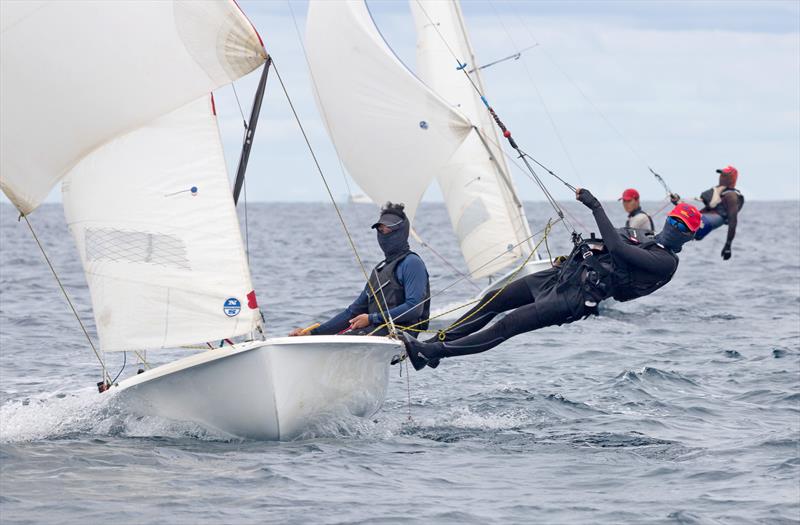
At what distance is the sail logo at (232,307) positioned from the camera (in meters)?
9.38

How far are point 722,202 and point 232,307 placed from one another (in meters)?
7.51

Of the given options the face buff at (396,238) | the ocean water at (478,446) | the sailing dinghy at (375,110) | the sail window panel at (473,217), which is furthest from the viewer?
the sail window panel at (473,217)

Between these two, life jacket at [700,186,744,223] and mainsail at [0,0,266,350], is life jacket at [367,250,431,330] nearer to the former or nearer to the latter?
mainsail at [0,0,266,350]

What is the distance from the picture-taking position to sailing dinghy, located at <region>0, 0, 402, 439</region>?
9039 millimetres

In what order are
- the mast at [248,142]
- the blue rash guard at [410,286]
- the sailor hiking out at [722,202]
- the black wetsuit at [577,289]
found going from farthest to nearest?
the sailor hiking out at [722,202], the mast at [248,142], the blue rash guard at [410,286], the black wetsuit at [577,289]

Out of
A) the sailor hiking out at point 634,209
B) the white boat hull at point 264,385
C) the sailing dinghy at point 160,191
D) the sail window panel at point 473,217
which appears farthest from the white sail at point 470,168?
the sailing dinghy at point 160,191

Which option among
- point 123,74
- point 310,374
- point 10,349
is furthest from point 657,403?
point 10,349

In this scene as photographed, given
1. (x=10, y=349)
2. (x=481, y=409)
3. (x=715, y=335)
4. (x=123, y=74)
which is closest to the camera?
(x=123, y=74)

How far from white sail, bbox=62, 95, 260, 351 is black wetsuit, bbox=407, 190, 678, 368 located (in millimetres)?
1651

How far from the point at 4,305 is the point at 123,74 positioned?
39.5 ft

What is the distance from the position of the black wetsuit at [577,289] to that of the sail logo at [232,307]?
147 centimetres

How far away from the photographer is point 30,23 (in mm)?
8914

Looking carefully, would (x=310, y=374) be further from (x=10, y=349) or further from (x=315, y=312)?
(x=315, y=312)

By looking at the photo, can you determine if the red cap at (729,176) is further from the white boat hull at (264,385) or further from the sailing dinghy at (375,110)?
the white boat hull at (264,385)
